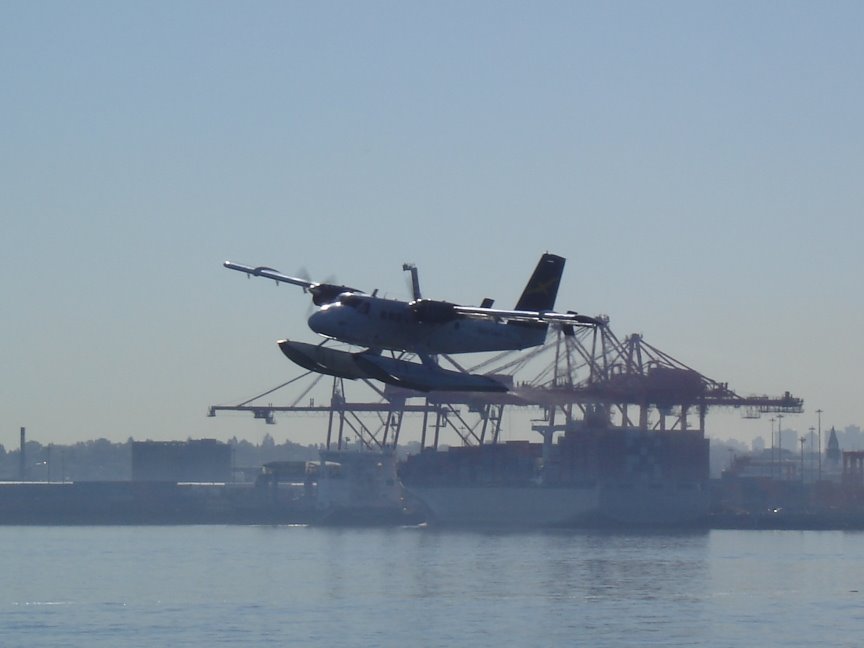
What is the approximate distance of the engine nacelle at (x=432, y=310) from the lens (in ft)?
162

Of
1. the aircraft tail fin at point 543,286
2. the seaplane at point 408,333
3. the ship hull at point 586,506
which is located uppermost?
the aircraft tail fin at point 543,286

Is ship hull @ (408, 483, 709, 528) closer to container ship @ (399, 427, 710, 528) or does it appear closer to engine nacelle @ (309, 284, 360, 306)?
container ship @ (399, 427, 710, 528)

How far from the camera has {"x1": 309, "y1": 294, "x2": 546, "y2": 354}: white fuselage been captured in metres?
48.3

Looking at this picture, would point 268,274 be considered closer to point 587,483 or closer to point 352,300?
point 352,300

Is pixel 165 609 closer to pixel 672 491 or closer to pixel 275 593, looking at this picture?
pixel 275 593

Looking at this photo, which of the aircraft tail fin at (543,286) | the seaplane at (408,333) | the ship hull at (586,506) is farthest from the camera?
the ship hull at (586,506)

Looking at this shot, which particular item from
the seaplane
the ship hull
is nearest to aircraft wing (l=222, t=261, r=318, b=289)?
the seaplane

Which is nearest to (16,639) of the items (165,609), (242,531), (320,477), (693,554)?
(165,609)

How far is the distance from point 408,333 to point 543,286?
7.38 m

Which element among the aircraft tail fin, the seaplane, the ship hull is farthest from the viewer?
the ship hull

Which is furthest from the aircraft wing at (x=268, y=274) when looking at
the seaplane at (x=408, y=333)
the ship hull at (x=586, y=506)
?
the ship hull at (x=586, y=506)

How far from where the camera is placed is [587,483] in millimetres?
169375

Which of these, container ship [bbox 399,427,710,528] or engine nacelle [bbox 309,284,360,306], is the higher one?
engine nacelle [bbox 309,284,360,306]

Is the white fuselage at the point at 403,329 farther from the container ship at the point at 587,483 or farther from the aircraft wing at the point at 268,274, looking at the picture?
the container ship at the point at 587,483
